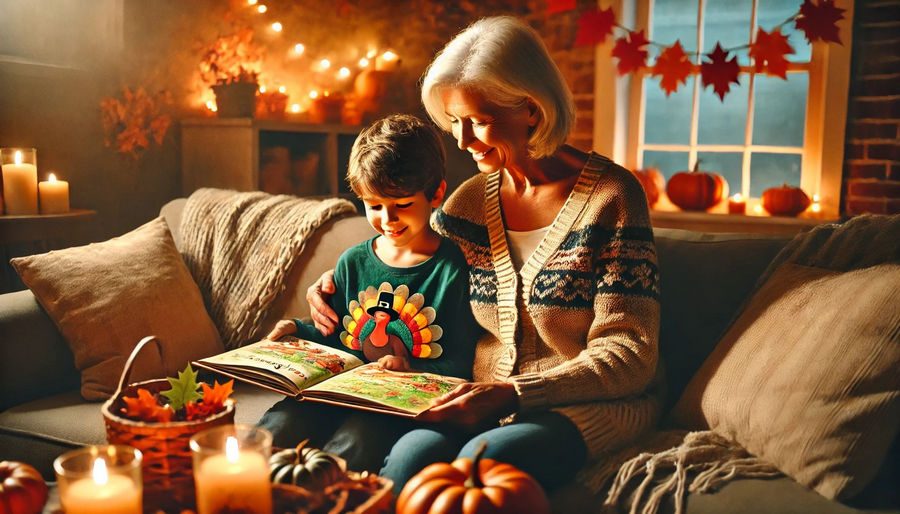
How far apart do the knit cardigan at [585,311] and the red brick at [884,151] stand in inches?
82.9

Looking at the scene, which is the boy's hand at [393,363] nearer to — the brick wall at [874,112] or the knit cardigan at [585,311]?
the knit cardigan at [585,311]

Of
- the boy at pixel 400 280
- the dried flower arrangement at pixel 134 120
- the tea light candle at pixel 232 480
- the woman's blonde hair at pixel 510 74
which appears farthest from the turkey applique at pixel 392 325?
the dried flower arrangement at pixel 134 120

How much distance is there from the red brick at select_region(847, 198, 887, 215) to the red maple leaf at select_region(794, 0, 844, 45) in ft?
2.06

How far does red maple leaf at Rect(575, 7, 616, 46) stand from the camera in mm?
3383

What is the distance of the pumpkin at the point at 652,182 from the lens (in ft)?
11.3

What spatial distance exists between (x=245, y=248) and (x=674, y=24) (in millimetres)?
2316

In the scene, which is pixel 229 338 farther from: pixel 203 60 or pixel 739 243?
pixel 203 60

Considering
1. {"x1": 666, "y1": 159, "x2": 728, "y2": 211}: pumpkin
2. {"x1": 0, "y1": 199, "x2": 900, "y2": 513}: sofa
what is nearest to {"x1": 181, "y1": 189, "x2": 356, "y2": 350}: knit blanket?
{"x1": 0, "y1": 199, "x2": 900, "y2": 513}: sofa

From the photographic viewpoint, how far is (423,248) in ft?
5.30

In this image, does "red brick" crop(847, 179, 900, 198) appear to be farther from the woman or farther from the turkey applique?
the turkey applique

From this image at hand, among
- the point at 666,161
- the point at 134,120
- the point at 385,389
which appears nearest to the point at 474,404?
the point at 385,389

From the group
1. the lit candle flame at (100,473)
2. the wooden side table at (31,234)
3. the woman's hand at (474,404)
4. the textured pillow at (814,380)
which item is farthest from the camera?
the wooden side table at (31,234)

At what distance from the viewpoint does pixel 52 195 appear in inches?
90.0

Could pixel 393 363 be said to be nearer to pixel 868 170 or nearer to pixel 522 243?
pixel 522 243
